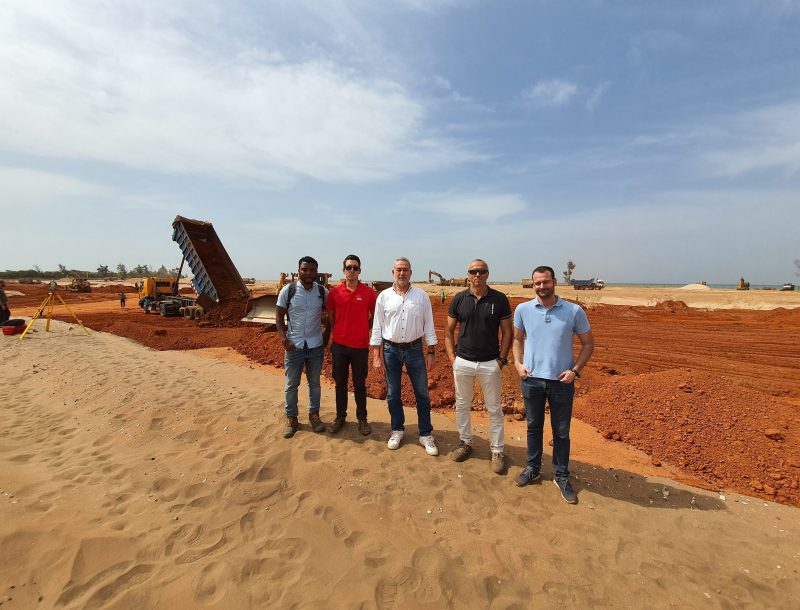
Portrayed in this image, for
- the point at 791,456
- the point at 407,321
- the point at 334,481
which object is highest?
the point at 407,321

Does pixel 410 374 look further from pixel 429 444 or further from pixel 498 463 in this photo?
pixel 498 463

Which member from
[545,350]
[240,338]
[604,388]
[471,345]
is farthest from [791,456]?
[240,338]

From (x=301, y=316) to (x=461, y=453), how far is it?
2418mm

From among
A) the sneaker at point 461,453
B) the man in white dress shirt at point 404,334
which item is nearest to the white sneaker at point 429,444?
the man in white dress shirt at point 404,334

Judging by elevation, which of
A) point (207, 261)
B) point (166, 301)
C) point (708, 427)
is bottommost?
point (708, 427)

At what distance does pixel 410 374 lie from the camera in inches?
159

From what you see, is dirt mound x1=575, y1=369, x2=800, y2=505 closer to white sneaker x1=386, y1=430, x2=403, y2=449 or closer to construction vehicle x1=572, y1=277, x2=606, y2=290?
white sneaker x1=386, y1=430, x2=403, y2=449

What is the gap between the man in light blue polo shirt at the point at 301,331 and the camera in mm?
4328

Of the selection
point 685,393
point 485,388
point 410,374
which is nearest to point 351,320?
point 410,374

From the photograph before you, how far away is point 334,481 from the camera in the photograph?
3.57 meters

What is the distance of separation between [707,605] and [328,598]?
248 centimetres

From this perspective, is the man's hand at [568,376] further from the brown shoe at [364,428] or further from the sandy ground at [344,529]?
the brown shoe at [364,428]

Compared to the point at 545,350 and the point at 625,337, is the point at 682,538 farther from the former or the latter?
the point at 625,337

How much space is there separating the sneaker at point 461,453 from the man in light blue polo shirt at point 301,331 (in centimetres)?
167
